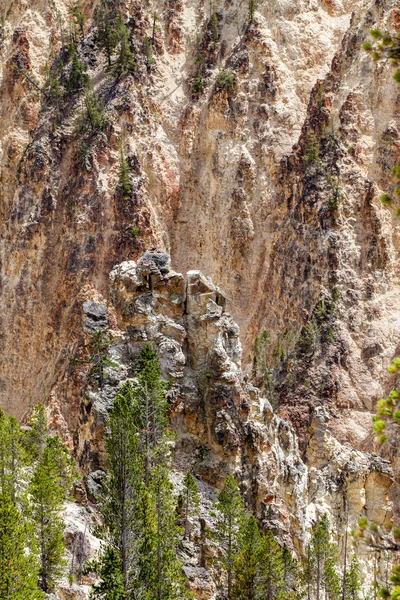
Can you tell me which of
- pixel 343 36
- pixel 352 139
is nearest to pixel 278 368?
pixel 352 139

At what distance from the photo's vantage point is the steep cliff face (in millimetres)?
66938

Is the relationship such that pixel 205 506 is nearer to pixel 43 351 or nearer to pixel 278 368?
pixel 278 368

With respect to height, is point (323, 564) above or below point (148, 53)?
below

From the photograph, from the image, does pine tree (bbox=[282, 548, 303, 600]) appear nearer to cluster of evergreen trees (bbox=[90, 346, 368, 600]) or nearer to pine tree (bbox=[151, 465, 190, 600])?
cluster of evergreen trees (bbox=[90, 346, 368, 600])

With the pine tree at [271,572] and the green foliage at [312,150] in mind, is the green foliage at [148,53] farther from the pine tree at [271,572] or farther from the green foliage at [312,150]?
the pine tree at [271,572]

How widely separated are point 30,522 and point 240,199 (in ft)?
174

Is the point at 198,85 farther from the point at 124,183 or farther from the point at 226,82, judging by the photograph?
the point at 124,183

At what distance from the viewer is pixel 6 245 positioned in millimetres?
81062

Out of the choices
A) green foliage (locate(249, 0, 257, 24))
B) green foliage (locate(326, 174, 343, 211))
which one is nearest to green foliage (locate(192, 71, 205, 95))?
green foliage (locate(249, 0, 257, 24))

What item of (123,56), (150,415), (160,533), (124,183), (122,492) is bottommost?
(160,533)

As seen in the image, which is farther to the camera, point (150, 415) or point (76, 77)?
point (76, 77)

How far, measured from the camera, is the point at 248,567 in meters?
36.2

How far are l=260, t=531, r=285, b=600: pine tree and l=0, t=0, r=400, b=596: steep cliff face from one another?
1213 cm

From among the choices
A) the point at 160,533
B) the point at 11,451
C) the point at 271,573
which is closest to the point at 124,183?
the point at 11,451
